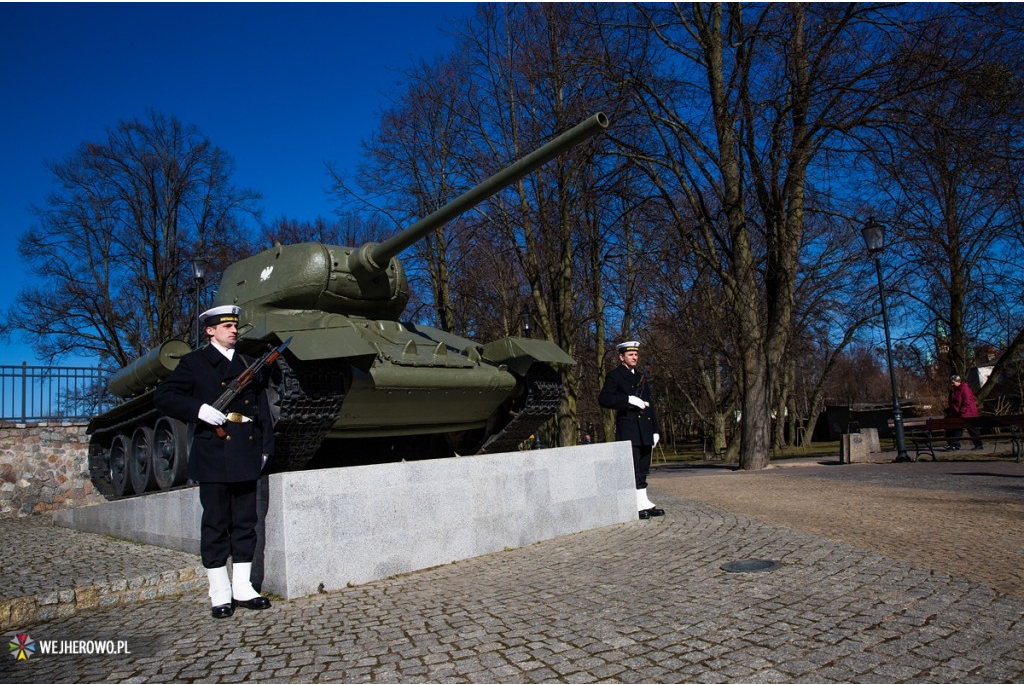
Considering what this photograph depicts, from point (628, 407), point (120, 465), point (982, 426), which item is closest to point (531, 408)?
point (628, 407)

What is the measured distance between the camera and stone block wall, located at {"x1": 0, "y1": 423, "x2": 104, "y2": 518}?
45.2 feet

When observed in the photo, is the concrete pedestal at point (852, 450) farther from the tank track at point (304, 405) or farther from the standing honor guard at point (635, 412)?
the tank track at point (304, 405)

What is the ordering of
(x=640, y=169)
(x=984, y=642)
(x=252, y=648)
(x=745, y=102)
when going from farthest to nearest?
1. (x=640, y=169)
2. (x=745, y=102)
3. (x=252, y=648)
4. (x=984, y=642)

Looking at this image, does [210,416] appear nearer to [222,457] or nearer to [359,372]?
[222,457]

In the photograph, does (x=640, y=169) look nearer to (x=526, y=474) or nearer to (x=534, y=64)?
(x=534, y=64)

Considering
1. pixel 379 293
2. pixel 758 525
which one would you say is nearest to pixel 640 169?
pixel 379 293

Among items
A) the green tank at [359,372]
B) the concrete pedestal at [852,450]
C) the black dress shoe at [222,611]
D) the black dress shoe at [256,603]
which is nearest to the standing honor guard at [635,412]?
the green tank at [359,372]

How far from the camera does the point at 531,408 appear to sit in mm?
8812

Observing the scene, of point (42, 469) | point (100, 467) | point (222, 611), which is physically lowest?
point (222, 611)

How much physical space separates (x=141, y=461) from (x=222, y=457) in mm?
5295

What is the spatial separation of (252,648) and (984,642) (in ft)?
12.5

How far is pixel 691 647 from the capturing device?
3.74 metres

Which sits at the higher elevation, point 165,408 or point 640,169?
point 640,169

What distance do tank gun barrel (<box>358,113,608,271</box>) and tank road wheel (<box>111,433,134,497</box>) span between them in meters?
4.54
